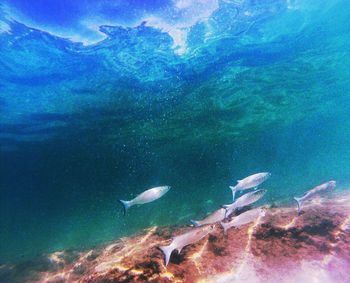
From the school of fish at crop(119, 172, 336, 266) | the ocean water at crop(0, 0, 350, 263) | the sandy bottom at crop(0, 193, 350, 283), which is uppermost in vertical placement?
the ocean water at crop(0, 0, 350, 263)

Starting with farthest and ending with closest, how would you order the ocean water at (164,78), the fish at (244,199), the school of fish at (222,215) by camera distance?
the ocean water at (164,78)
the fish at (244,199)
the school of fish at (222,215)

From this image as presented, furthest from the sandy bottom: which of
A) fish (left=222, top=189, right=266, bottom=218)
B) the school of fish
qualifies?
fish (left=222, top=189, right=266, bottom=218)

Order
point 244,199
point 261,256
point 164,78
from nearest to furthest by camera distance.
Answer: point 261,256, point 244,199, point 164,78

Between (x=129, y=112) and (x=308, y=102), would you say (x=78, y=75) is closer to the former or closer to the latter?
(x=129, y=112)

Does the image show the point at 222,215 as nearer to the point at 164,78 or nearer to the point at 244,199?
the point at 244,199

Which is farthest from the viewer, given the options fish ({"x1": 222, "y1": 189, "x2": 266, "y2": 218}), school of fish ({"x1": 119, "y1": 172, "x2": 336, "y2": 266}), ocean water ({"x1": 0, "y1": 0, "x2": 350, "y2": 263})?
ocean water ({"x1": 0, "y1": 0, "x2": 350, "y2": 263})

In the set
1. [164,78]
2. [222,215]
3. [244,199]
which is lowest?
[222,215]

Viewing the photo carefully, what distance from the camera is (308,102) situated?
34750 millimetres

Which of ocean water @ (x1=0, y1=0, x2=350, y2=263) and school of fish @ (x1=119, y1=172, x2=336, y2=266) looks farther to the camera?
ocean water @ (x1=0, y1=0, x2=350, y2=263)

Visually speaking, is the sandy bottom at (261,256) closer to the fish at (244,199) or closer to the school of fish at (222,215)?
the school of fish at (222,215)

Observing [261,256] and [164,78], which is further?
[164,78]

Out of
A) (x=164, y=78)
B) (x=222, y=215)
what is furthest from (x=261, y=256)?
(x=164, y=78)

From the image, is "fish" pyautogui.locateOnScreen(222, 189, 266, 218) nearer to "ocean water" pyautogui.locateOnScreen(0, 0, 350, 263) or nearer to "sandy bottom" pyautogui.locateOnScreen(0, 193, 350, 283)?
"sandy bottom" pyautogui.locateOnScreen(0, 193, 350, 283)

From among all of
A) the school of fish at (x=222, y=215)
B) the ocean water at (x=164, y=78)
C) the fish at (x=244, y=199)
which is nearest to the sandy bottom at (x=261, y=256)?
the school of fish at (x=222, y=215)
